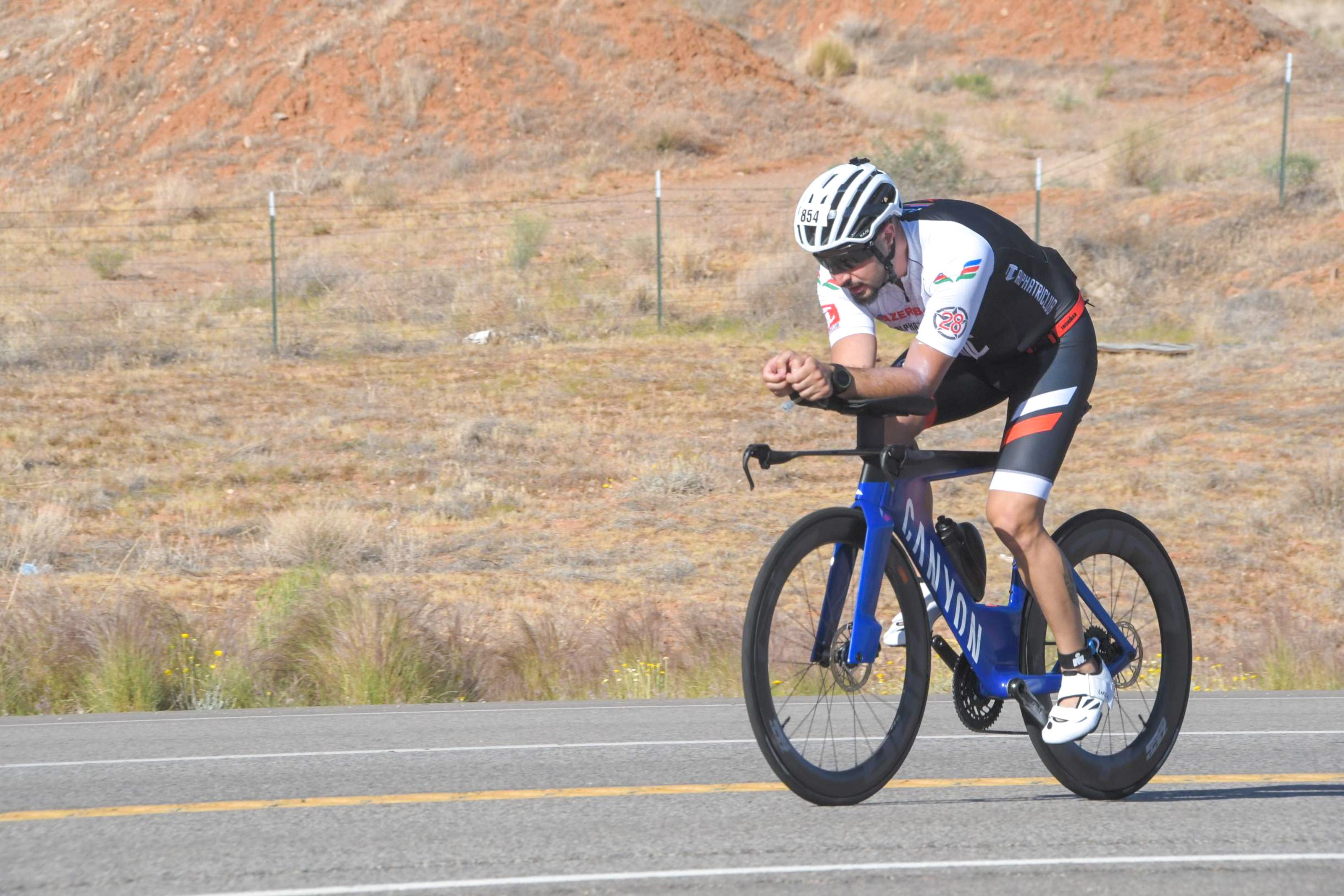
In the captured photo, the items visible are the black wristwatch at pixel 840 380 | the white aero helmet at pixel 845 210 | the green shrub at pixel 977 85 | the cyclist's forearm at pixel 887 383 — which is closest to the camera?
the black wristwatch at pixel 840 380

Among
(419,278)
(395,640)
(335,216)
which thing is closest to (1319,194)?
(419,278)

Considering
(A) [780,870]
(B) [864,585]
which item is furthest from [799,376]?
(A) [780,870]

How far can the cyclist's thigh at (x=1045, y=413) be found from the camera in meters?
5.41

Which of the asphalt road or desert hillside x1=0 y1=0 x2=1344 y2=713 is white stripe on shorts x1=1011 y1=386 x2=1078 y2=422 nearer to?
the asphalt road

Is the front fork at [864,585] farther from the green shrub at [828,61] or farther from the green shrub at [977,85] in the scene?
the green shrub at [828,61]

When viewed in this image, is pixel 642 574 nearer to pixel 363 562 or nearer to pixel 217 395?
pixel 363 562

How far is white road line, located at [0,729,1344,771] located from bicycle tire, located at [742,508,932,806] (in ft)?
4.62

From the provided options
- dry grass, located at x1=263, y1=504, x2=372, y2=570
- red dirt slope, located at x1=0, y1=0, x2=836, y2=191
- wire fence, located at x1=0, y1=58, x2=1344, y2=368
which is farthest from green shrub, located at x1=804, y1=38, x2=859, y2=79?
dry grass, located at x1=263, y1=504, x2=372, y2=570

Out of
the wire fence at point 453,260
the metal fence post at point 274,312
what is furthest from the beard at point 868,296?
the wire fence at point 453,260

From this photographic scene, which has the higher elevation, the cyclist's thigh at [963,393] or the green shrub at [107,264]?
the green shrub at [107,264]

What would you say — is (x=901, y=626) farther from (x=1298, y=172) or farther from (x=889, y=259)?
(x=1298, y=172)

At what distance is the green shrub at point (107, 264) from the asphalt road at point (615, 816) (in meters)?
20.4

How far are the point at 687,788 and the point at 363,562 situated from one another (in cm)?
852

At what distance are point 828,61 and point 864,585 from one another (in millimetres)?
46068
